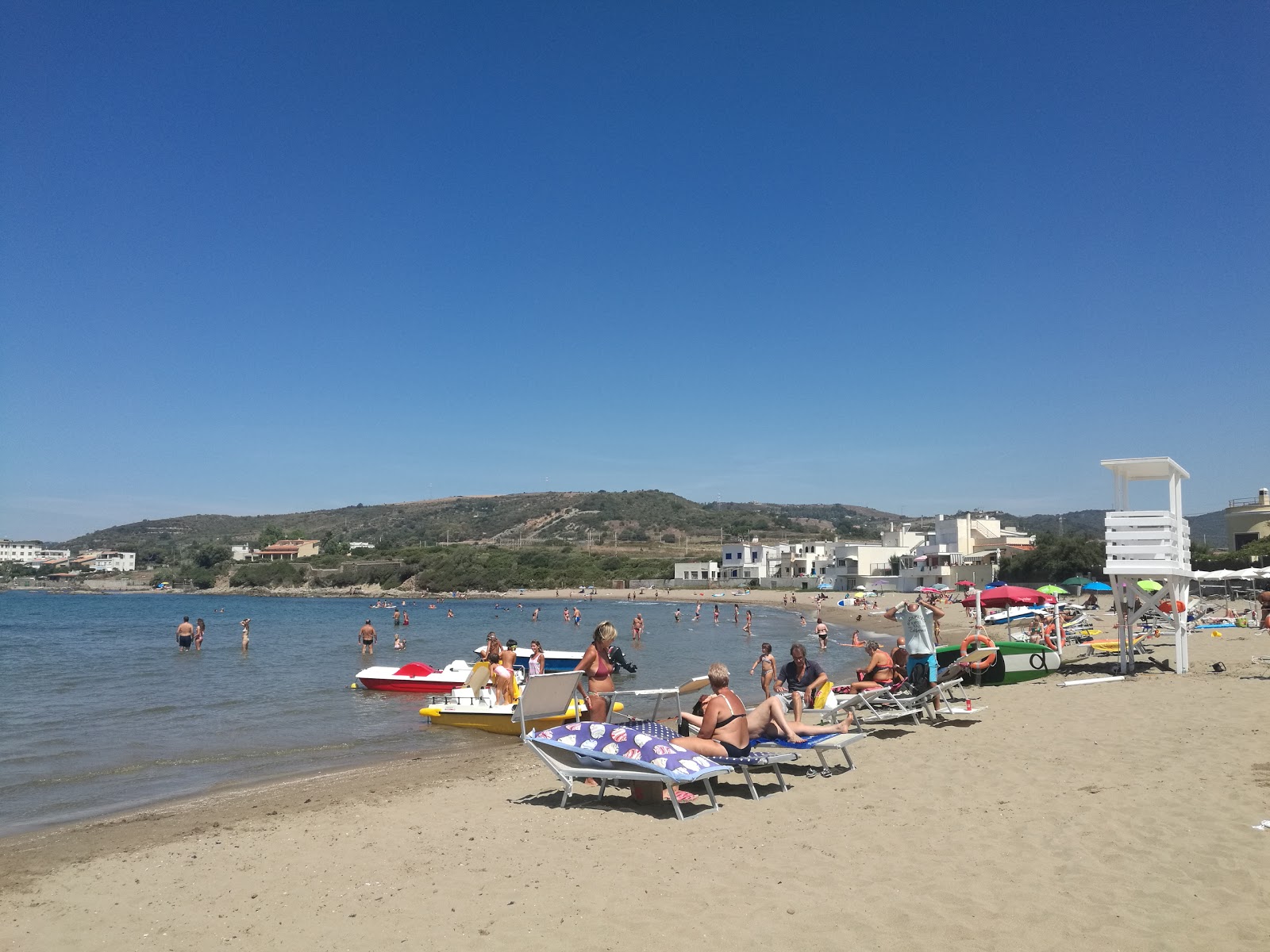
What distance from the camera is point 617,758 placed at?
→ 22.0 ft

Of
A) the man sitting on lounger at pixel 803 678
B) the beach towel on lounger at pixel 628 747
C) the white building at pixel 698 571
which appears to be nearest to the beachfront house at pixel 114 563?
the white building at pixel 698 571

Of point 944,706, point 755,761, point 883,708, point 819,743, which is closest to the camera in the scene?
point 755,761

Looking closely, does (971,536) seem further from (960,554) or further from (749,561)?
(749,561)

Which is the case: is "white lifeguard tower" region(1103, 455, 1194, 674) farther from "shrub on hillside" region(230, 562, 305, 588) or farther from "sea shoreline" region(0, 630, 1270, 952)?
"shrub on hillside" region(230, 562, 305, 588)

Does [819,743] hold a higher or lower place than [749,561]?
lower

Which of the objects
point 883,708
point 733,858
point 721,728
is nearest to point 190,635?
point 883,708

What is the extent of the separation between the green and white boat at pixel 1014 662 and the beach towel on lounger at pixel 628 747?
7.93 m

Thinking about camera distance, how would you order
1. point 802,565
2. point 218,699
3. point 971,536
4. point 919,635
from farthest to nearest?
point 802,565
point 971,536
point 218,699
point 919,635

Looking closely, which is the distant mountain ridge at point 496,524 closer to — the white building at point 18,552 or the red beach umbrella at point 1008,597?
the white building at point 18,552

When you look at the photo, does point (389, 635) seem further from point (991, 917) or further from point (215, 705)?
point (991, 917)

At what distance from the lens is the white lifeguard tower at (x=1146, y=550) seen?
12258 millimetres

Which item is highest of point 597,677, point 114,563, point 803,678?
point 597,677

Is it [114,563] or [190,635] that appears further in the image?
[114,563]

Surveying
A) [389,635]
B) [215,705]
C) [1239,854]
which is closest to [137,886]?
[1239,854]
